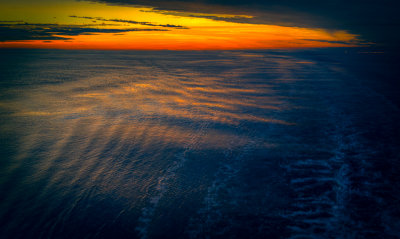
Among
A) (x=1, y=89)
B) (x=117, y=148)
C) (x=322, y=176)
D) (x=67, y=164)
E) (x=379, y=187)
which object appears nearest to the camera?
(x=379, y=187)

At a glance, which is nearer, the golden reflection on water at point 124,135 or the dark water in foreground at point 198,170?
the dark water in foreground at point 198,170

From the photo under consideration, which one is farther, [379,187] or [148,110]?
[148,110]

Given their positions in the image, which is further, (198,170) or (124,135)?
(124,135)

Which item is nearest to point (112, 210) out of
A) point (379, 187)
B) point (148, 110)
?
point (379, 187)

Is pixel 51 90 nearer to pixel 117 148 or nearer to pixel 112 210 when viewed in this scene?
pixel 117 148

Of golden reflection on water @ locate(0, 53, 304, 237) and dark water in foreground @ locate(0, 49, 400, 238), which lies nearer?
dark water in foreground @ locate(0, 49, 400, 238)

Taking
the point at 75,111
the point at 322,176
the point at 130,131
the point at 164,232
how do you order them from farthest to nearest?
the point at 75,111 < the point at 130,131 < the point at 322,176 < the point at 164,232

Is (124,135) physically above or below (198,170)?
above

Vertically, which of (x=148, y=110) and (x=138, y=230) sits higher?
(x=148, y=110)
